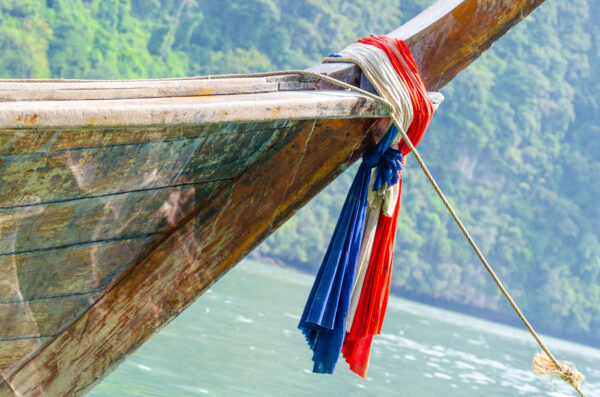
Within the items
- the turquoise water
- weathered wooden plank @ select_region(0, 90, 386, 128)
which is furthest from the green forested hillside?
weathered wooden plank @ select_region(0, 90, 386, 128)

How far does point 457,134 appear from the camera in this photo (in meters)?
47.0

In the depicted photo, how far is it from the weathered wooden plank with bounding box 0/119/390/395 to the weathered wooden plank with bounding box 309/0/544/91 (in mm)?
294

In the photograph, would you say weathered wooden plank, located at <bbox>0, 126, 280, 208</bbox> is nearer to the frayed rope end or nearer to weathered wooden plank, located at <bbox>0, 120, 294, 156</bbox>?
weathered wooden plank, located at <bbox>0, 120, 294, 156</bbox>

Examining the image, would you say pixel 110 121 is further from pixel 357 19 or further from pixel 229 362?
pixel 357 19

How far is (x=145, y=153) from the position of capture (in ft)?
5.67

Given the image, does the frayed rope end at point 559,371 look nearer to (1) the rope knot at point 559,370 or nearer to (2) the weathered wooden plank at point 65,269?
(1) the rope knot at point 559,370

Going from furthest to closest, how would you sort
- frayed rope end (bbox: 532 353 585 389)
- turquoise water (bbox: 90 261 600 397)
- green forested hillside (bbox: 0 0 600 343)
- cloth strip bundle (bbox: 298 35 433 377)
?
green forested hillside (bbox: 0 0 600 343) < turquoise water (bbox: 90 261 600 397) < frayed rope end (bbox: 532 353 585 389) < cloth strip bundle (bbox: 298 35 433 377)

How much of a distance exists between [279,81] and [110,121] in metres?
0.52

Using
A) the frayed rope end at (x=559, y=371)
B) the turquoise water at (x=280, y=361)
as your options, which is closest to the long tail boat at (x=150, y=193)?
the frayed rope end at (x=559, y=371)

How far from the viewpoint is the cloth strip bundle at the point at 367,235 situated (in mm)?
1982

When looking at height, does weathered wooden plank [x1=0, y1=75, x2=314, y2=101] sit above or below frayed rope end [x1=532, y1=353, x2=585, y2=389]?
above

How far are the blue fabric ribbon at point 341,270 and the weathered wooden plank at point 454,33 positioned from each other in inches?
10.2

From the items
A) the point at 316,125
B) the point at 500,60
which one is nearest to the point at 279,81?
the point at 316,125

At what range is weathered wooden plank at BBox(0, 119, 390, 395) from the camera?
1.93 meters
